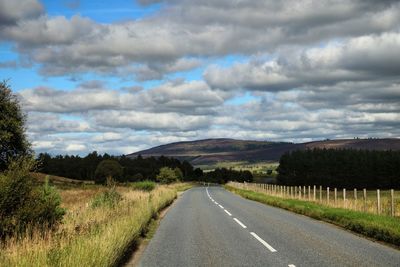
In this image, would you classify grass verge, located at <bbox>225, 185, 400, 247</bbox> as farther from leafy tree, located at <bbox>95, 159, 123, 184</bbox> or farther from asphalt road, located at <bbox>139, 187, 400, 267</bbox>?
leafy tree, located at <bbox>95, 159, 123, 184</bbox>

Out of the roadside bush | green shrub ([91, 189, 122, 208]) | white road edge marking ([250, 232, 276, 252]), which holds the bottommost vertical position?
white road edge marking ([250, 232, 276, 252])

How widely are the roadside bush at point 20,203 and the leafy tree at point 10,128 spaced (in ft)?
76.8

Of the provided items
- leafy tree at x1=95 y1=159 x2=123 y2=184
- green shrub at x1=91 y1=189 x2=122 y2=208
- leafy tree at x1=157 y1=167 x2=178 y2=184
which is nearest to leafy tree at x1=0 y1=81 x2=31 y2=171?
green shrub at x1=91 y1=189 x2=122 y2=208

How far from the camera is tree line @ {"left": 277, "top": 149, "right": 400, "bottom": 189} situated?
138m

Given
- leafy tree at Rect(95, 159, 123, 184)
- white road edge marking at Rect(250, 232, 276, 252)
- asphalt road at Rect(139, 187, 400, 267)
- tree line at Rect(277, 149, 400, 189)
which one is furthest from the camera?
tree line at Rect(277, 149, 400, 189)

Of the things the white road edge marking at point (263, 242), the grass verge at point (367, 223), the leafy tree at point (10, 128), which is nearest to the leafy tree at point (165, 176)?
the leafy tree at point (10, 128)

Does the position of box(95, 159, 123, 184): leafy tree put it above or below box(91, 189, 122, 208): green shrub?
above

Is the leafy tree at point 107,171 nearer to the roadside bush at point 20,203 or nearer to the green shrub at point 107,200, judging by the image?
the green shrub at point 107,200

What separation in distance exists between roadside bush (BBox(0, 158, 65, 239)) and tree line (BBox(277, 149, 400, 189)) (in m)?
137

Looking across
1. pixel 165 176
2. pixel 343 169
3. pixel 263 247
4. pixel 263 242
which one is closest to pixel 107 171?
pixel 165 176

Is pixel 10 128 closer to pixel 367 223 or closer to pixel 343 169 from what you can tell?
pixel 367 223

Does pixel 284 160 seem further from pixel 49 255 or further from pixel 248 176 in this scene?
pixel 49 255

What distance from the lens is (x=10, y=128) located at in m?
35.4

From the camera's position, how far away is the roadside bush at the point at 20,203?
1181cm
